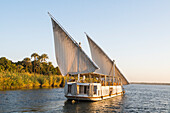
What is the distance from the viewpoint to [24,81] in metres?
61.0

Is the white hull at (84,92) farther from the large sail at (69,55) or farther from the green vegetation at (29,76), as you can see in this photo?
the green vegetation at (29,76)

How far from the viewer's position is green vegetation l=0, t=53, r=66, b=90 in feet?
181

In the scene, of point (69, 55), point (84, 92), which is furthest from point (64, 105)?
point (69, 55)

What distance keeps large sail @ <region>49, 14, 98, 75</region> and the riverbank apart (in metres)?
25.3

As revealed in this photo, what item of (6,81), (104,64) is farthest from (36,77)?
(104,64)

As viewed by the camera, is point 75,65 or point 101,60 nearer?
point 75,65

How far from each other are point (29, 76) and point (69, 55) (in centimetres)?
3607

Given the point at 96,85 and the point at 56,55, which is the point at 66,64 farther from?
the point at 96,85

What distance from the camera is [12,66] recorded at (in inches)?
3300

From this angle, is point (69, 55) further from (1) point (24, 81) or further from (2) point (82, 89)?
(1) point (24, 81)

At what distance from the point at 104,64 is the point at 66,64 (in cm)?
1373

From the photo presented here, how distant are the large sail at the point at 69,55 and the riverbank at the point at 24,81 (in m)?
25.3

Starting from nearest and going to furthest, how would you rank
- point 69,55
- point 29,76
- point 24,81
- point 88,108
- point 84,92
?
point 88,108 < point 84,92 < point 69,55 < point 24,81 < point 29,76

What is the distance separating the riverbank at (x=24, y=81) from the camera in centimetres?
5372
